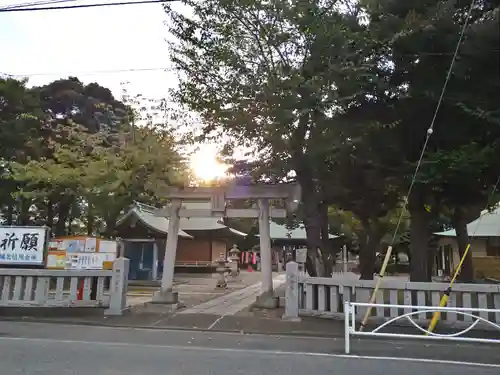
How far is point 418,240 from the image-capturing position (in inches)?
460

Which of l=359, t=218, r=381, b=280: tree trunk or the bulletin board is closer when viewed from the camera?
the bulletin board

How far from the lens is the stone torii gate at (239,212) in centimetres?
1237

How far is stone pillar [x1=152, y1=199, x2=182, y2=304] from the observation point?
40.7ft

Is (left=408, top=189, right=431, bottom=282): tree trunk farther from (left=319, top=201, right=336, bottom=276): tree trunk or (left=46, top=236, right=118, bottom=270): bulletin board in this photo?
(left=46, top=236, right=118, bottom=270): bulletin board

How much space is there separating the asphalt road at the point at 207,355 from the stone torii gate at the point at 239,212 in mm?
3875

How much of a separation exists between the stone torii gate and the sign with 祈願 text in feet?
11.0

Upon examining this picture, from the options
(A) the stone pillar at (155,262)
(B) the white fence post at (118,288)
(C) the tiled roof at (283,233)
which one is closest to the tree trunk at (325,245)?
(B) the white fence post at (118,288)

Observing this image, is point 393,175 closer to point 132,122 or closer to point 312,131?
point 312,131

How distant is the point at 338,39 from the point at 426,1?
1996 millimetres

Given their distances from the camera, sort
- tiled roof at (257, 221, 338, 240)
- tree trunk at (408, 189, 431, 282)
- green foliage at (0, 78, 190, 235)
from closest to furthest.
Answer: tree trunk at (408, 189, 431, 282) < green foliage at (0, 78, 190, 235) < tiled roof at (257, 221, 338, 240)

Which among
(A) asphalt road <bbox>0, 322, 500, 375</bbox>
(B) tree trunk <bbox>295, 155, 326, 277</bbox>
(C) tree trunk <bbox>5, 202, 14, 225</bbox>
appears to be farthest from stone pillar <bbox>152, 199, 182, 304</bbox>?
(C) tree trunk <bbox>5, 202, 14, 225</bbox>

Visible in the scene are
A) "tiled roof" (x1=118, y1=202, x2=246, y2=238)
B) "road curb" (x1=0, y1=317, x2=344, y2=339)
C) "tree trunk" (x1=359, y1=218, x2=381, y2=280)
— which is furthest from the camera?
"tiled roof" (x1=118, y1=202, x2=246, y2=238)

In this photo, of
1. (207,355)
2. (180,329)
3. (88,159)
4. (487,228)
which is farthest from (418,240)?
(487,228)

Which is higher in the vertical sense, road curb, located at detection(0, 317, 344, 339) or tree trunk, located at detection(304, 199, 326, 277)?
tree trunk, located at detection(304, 199, 326, 277)
